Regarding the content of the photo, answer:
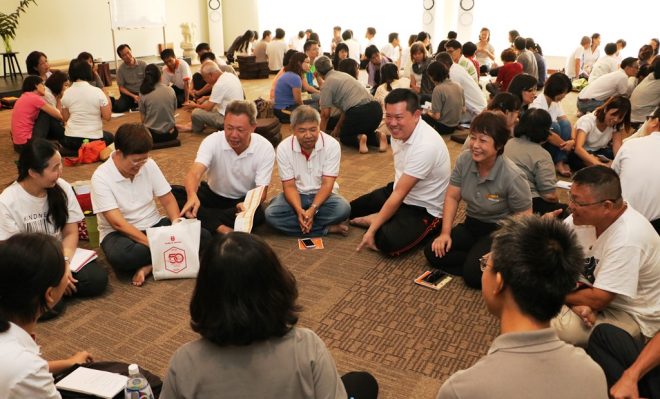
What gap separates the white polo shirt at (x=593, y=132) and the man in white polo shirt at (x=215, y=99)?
3817mm

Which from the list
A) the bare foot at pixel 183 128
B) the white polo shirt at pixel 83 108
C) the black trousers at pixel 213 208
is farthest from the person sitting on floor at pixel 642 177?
the bare foot at pixel 183 128

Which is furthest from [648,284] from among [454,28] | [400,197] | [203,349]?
[454,28]

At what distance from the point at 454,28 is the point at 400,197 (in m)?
12.4

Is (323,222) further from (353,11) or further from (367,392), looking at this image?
(353,11)

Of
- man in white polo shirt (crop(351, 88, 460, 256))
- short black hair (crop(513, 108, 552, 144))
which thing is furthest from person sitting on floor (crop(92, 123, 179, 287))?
short black hair (crop(513, 108, 552, 144))

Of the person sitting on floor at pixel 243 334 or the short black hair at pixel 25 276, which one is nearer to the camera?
the person sitting on floor at pixel 243 334

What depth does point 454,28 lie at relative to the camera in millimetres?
14898

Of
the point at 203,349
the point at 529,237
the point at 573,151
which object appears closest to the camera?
the point at 203,349

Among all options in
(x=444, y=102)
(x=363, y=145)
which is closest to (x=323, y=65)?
(x=363, y=145)

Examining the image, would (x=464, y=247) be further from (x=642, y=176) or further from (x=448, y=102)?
(x=448, y=102)

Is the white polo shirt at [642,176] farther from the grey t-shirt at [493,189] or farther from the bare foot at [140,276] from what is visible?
the bare foot at [140,276]

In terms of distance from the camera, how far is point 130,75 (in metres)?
8.16

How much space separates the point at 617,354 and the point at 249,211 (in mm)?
2299

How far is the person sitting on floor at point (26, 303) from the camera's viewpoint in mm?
1575
